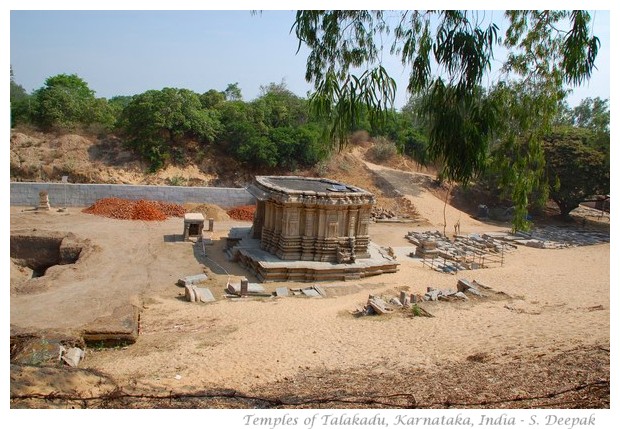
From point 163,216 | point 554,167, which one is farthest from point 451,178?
point 554,167

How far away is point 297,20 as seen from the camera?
5684 mm

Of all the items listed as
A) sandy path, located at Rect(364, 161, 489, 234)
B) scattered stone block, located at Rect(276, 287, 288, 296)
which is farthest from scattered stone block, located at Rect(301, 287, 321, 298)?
sandy path, located at Rect(364, 161, 489, 234)

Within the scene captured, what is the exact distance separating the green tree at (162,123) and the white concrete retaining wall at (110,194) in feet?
15.8

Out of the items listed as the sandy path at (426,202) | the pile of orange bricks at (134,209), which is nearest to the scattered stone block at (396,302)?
the sandy path at (426,202)

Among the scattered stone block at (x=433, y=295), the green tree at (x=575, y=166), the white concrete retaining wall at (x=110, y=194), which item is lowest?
the scattered stone block at (x=433, y=295)

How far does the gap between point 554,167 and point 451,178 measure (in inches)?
885

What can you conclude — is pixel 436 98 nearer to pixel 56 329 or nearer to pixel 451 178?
pixel 451 178

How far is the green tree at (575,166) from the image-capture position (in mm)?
24625

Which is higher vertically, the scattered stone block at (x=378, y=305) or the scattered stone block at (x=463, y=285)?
the scattered stone block at (x=463, y=285)

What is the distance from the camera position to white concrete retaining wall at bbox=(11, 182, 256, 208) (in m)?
20.7

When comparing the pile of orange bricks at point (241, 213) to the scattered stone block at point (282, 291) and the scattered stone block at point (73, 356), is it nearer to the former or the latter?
the scattered stone block at point (282, 291)

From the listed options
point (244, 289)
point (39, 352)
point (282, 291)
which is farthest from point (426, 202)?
point (39, 352)

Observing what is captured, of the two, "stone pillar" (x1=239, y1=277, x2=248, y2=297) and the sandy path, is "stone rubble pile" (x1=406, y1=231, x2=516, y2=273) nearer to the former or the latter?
the sandy path

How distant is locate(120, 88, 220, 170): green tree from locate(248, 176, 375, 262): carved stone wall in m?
14.5
